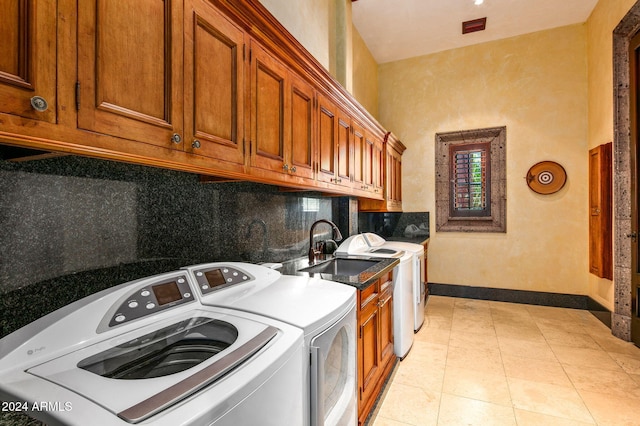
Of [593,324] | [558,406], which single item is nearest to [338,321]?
[558,406]

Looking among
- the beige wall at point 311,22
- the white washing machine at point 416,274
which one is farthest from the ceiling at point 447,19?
the white washing machine at point 416,274

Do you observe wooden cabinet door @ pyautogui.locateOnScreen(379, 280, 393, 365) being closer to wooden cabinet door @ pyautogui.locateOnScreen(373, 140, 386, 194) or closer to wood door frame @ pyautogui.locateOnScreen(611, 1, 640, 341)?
wooden cabinet door @ pyautogui.locateOnScreen(373, 140, 386, 194)

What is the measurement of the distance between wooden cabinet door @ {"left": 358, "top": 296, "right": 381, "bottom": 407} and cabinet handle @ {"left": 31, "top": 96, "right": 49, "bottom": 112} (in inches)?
61.3

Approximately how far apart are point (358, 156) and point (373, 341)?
1.68 meters

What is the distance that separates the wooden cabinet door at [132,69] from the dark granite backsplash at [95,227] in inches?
13.6

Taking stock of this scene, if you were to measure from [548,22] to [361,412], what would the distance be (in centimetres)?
509

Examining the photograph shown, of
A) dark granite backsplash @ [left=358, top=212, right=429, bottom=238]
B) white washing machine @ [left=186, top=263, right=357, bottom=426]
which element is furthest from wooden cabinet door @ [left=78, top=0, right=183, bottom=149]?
dark granite backsplash @ [left=358, top=212, right=429, bottom=238]

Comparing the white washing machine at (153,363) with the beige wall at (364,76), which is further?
the beige wall at (364,76)

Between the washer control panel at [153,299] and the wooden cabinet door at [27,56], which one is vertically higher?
the wooden cabinet door at [27,56]

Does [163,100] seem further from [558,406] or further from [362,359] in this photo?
[558,406]

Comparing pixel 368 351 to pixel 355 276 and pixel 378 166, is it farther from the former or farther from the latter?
pixel 378 166

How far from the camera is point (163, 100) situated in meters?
0.98

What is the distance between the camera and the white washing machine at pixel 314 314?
1.03 meters

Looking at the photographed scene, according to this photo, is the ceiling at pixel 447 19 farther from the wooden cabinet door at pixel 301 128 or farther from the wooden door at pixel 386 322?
the wooden door at pixel 386 322
